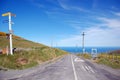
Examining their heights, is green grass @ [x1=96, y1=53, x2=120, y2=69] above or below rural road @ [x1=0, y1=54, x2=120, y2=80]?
below

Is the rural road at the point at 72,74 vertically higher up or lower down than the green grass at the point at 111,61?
higher up

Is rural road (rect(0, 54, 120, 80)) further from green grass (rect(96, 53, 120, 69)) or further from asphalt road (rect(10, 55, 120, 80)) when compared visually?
green grass (rect(96, 53, 120, 69))

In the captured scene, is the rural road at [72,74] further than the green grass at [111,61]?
No

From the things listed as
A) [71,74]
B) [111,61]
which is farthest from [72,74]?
[111,61]

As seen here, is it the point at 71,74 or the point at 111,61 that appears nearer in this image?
the point at 71,74

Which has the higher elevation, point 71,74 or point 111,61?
point 71,74

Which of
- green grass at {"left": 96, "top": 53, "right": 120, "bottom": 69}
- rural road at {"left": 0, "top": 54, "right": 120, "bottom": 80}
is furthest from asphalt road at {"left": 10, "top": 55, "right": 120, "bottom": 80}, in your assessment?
green grass at {"left": 96, "top": 53, "right": 120, "bottom": 69}

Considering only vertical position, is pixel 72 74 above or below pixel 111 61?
above

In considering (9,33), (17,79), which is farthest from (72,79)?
(9,33)

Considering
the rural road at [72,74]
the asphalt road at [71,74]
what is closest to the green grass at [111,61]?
the rural road at [72,74]

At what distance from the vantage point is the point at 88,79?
1453 cm

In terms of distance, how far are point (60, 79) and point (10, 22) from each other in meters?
17.9

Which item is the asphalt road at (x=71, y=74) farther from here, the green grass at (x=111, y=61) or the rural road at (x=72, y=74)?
the green grass at (x=111, y=61)

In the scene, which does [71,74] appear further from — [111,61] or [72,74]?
[111,61]
